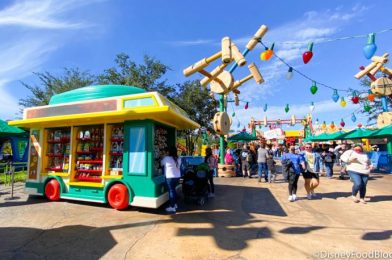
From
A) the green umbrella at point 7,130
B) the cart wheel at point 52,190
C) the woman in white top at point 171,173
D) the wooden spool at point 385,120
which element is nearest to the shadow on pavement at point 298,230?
the woman in white top at point 171,173

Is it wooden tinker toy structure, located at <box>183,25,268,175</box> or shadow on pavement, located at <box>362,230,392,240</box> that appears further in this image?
wooden tinker toy structure, located at <box>183,25,268,175</box>

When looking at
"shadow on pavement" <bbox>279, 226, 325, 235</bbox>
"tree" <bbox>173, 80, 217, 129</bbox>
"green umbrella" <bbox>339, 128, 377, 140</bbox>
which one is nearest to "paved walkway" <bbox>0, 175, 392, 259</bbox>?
"shadow on pavement" <bbox>279, 226, 325, 235</bbox>

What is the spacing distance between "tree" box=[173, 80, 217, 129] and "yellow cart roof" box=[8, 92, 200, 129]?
11.9 m

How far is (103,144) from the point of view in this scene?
6.91 m

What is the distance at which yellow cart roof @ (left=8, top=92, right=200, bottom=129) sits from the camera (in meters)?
5.72

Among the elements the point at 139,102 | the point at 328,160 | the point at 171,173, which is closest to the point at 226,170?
the point at 328,160

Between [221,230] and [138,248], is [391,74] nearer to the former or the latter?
[221,230]

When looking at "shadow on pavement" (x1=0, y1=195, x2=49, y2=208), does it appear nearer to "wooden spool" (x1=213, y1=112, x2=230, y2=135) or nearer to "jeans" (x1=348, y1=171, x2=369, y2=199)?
"wooden spool" (x1=213, y1=112, x2=230, y2=135)

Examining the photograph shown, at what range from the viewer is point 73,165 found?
23.1 ft

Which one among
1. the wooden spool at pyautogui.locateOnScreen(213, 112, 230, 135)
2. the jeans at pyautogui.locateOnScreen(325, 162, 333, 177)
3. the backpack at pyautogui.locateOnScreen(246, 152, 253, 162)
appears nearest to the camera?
the wooden spool at pyautogui.locateOnScreen(213, 112, 230, 135)

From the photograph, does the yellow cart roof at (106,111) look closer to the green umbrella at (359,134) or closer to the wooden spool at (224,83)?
the wooden spool at (224,83)

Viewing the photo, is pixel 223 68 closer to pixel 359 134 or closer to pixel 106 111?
pixel 106 111

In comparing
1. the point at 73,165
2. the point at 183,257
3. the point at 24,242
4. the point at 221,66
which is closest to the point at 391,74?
the point at 221,66

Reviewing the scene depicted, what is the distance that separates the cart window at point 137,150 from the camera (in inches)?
235
